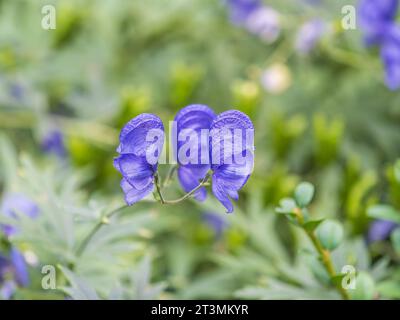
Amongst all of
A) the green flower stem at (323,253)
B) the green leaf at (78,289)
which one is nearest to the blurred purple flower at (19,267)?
the green leaf at (78,289)

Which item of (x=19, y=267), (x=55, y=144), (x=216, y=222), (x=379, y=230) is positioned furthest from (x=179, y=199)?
(x=55, y=144)

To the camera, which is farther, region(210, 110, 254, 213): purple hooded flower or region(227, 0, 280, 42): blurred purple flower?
region(227, 0, 280, 42): blurred purple flower

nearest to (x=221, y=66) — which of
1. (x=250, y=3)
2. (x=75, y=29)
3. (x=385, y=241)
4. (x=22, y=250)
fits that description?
(x=250, y=3)

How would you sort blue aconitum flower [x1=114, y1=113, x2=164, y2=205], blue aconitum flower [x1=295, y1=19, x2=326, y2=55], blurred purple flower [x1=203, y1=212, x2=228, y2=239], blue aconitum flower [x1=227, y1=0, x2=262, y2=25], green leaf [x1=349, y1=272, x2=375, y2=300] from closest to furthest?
blue aconitum flower [x1=114, y1=113, x2=164, y2=205] → green leaf [x1=349, y1=272, x2=375, y2=300] → blurred purple flower [x1=203, y1=212, x2=228, y2=239] → blue aconitum flower [x1=295, y1=19, x2=326, y2=55] → blue aconitum flower [x1=227, y1=0, x2=262, y2=25]

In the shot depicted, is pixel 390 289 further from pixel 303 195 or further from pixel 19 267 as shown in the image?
pixel 19 267

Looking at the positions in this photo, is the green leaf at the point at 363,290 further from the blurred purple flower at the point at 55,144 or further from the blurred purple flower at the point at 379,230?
the blurred purple flower at the point at 55,144

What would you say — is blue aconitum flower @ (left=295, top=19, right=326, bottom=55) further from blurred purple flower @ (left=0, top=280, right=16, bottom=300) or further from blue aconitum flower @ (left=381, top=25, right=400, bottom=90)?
blurred purple flower @ (left=0, top=280, right=16, bottom=300)

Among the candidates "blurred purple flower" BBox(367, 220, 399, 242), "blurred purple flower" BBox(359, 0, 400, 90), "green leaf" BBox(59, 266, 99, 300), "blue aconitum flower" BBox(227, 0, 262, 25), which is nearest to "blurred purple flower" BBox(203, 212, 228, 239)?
"blurred purple flower" BBox(367, 220, 399, 242)
